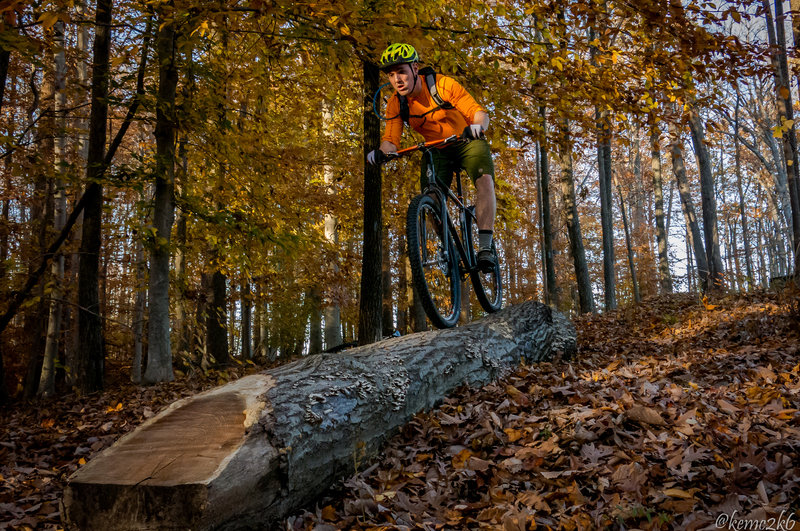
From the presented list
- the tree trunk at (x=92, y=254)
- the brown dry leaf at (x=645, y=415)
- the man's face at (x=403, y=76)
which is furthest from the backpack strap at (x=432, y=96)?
the tree trunk at (x=92, y=254)

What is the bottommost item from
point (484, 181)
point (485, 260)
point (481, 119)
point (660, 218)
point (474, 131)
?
point (485, 260)

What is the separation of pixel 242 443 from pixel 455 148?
3.85 metres

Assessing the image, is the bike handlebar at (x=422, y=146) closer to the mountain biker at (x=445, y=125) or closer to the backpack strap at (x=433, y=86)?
the mountain biker at (x=445, y=125)

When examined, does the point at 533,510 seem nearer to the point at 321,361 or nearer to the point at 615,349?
the point at 321,361

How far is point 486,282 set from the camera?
637 centimetres

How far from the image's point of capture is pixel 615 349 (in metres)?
5.88

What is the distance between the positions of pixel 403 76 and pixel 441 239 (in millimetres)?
1705

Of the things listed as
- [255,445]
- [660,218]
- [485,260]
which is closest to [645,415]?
[255,445]

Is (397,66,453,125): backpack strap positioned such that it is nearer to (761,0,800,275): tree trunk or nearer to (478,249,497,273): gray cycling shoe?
(478,249,497,273): gray cycling shoe

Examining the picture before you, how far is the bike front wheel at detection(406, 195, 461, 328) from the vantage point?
470 cm

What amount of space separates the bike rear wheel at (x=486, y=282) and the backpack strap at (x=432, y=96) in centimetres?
137

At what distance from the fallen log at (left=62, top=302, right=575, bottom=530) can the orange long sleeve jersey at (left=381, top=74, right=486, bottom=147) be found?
7.84 feet

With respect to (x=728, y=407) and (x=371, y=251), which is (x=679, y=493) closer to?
(x=728, y=407)

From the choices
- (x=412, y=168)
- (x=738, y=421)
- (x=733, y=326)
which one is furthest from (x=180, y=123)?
(x=733, y=326)
